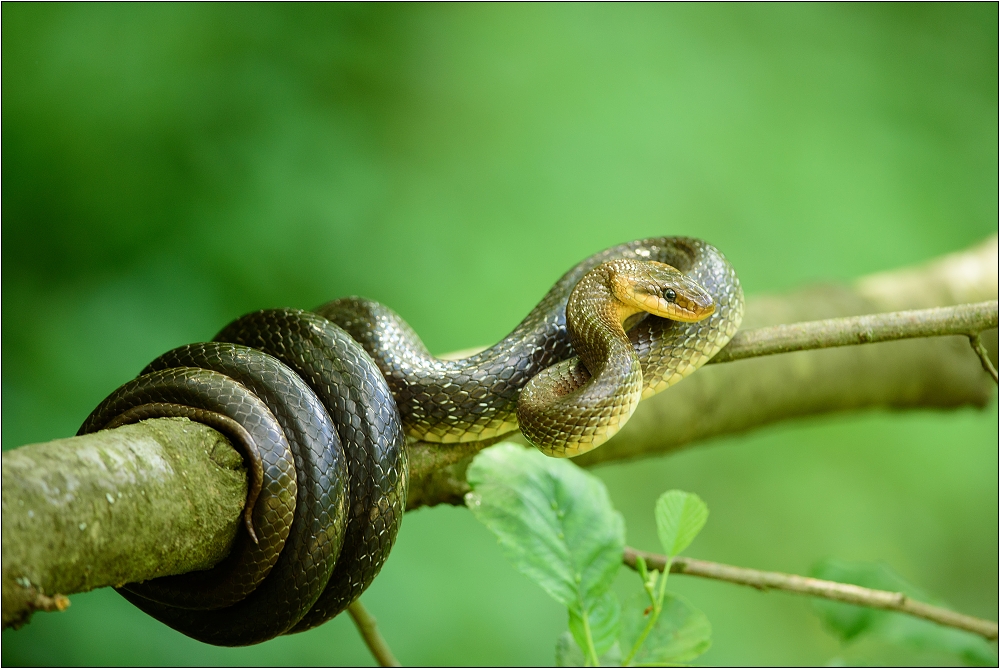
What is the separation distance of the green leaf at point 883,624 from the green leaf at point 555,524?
35.0 inches

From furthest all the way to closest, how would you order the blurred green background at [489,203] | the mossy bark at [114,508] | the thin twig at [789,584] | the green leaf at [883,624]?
the blurred green background at [489,203] < the green leaf at [883,624] < the thin twig at [789,584] < the mossy bark at [114,508]

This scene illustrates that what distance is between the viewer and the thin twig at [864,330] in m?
1.55

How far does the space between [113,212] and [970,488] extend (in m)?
4.77

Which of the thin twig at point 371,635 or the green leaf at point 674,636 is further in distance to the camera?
the thin twig at point 371,635

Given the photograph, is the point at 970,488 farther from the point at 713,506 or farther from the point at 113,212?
the point at 113,212

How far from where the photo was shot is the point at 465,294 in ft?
12.1

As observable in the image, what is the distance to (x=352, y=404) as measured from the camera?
1.23m

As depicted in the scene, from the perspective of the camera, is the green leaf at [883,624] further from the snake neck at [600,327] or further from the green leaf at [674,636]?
the snake neck at [600,327]

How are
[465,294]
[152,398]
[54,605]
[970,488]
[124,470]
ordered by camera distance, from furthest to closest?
1. [970,488]
2. [465,294]
3. [152,398]
4. [124,470]
5. [54,605]

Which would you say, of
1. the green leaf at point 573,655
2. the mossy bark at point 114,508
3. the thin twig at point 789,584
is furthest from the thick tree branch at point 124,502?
the thin twig at point 789,584

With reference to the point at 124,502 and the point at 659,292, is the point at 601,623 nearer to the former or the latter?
the point at 659,292

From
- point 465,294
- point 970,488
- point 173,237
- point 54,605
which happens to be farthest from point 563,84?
point 54,605

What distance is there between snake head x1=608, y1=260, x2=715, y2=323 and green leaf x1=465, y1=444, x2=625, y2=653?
0.39 metres

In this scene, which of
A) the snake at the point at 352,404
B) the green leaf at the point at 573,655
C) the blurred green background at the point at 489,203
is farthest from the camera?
the blurred green background at the point at 489,203
